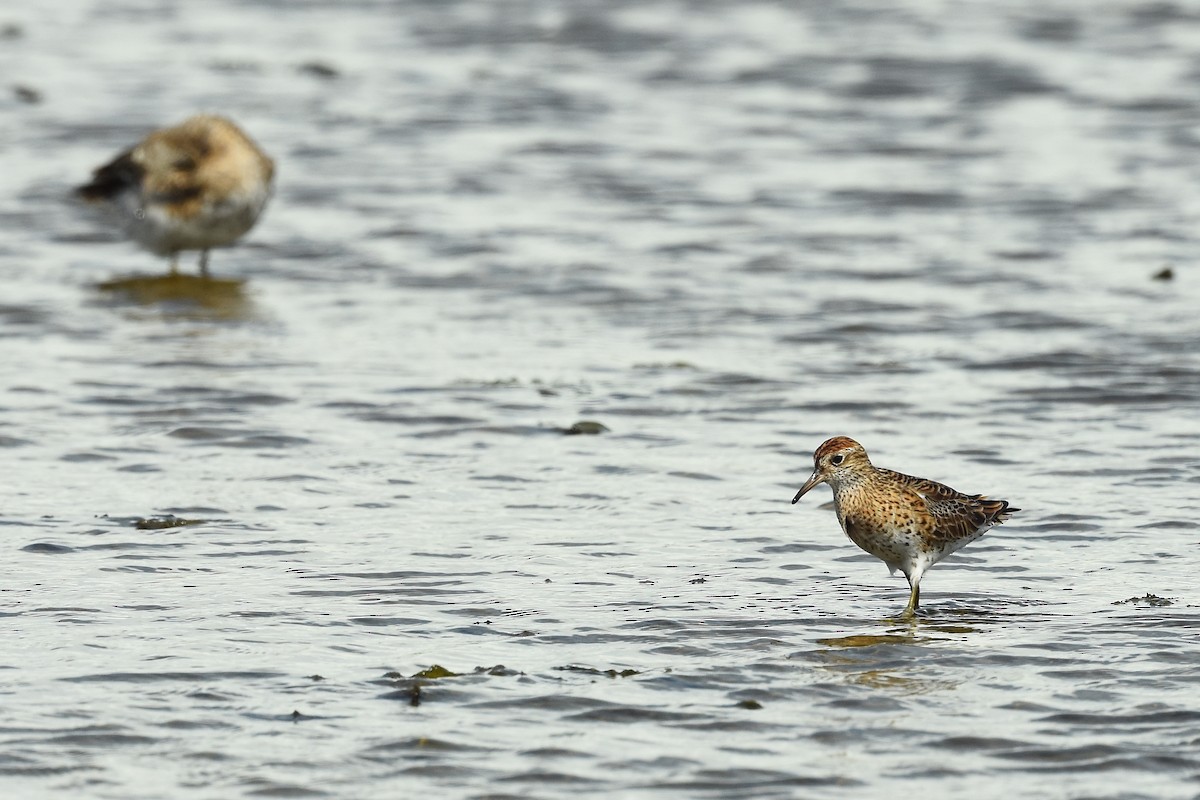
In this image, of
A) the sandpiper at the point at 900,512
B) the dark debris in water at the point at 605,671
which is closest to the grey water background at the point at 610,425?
the dark debris in water at the point at 605,671

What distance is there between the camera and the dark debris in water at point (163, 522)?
10.1 meters

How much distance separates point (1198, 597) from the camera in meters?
9.04

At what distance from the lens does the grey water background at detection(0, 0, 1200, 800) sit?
7.45 metres

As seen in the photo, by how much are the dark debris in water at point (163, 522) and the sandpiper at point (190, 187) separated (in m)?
6.42

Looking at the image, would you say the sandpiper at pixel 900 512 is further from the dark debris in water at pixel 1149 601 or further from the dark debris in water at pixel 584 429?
the dark debris in water at pixel 584 429

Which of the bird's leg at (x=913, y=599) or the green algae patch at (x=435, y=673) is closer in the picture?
the green algae patch at (x=435, y=673)

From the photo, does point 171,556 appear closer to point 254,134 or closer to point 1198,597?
point 1198,597

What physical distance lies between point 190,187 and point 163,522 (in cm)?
666

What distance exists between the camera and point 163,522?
1016 centimetres

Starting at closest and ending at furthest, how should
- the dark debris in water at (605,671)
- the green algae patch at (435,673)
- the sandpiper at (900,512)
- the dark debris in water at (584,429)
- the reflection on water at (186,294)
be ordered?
the green algae patch at (435,673) → the dark debris in water at (605,671) → the sandpiper at (900,512) → the dark debris in water at (584,429) → the reflection on water at (186,294)

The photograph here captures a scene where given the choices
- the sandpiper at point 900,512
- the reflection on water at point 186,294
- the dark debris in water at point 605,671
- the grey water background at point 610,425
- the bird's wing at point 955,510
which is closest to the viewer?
the grey water background at point 610,425

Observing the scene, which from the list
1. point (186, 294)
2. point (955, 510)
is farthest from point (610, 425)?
point (186, 294)

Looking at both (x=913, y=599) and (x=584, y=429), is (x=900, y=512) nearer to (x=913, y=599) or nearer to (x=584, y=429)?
(x=913, y=599)

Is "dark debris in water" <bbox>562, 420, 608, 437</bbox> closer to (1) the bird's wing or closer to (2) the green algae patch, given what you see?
(1) the bird's wing
